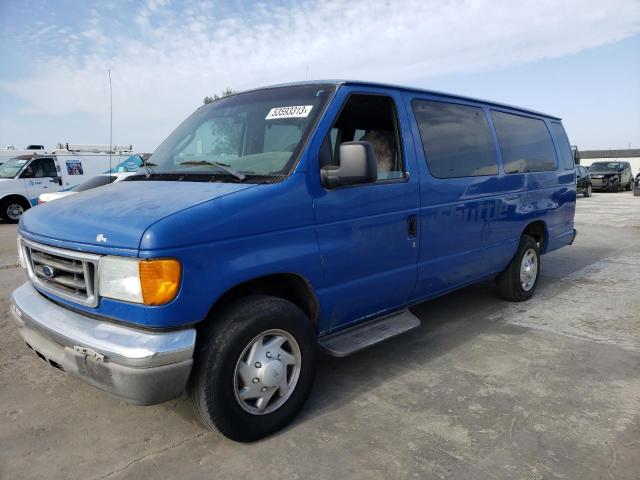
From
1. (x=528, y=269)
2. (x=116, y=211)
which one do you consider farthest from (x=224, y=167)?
Answer: (x=528, y=269)

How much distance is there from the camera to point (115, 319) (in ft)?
7.93

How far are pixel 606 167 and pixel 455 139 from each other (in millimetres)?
27424

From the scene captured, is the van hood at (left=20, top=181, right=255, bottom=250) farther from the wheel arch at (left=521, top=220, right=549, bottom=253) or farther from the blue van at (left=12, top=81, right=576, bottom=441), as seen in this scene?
the wheel arch at (left=521, top=220, right=549, bottom=253)

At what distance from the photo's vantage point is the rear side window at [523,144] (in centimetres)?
484

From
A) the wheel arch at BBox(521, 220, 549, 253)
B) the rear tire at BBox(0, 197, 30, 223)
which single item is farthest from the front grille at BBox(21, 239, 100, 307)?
the rear tire at BBox(0, 197, 30, 223)

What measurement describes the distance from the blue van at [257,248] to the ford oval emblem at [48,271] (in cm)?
1

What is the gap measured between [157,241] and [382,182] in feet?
5.56

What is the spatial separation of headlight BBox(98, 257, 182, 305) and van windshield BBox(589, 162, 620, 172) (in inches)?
1166

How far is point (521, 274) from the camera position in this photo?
5340mm

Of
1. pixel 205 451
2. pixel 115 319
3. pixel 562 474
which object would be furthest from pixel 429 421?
pixel 115 319

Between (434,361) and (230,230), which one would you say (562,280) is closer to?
(434,361)

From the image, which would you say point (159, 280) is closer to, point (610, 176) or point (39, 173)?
point (39, 173)

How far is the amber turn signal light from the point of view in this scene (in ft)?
7.37

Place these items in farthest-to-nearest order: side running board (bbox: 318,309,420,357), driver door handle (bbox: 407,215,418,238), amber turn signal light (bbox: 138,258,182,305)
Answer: driver door handle (bbox: 407,215,418,238)
side running board (bbox: 318,309,420,357)
amber turn signal light (bbox: 138,258,182,305)
